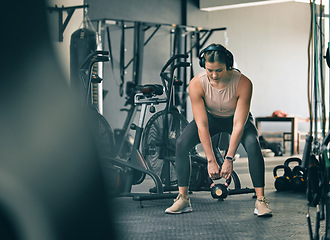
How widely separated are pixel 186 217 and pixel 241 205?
0.57 metres

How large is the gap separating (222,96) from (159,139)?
95 cm

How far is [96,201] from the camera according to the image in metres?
3.15

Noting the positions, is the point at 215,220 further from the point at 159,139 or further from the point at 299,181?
the point at 299,181

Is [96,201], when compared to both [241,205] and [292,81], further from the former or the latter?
[292,81]

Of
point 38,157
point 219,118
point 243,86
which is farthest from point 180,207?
point 38,157

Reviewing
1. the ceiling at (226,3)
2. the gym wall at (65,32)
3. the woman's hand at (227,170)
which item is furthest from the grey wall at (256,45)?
the woman's hand at (227,170)

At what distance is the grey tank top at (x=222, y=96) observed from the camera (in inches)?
110

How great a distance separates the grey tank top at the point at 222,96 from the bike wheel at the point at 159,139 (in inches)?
30.8

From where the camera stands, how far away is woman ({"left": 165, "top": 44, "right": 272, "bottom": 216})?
8.81 feet

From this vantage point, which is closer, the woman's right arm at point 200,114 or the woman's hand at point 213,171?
the woman's hand at point 213,171

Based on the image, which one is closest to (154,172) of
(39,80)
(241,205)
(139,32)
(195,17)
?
(241,205)

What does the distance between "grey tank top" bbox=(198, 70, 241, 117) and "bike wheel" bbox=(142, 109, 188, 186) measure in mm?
782

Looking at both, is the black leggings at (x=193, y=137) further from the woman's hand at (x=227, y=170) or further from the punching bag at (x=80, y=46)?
the punching bag at (x=80, y=46)

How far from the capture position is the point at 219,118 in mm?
2938
